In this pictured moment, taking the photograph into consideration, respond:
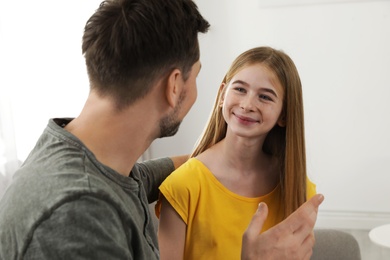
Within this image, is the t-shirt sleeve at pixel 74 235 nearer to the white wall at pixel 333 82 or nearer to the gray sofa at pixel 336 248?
the gray sofa at pixel 336 248

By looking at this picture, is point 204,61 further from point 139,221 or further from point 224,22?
point 139,221

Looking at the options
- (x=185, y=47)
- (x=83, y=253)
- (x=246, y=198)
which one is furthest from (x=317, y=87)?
→ (x=83, y=253)

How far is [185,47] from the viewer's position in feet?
3.56

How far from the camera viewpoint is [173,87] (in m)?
1.09

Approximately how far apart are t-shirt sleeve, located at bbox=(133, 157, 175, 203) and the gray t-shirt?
1.50ft

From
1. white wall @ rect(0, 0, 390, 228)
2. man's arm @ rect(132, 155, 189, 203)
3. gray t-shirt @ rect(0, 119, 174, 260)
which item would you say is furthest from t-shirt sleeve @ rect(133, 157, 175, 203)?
white wall @ rect(0, 0, 390, 228)

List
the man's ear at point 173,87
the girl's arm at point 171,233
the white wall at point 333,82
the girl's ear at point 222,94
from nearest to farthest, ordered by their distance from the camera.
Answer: the man's ear at point 173,87, the girl's arm at point 171,233, the girl's ear at point 222,94, the white wall at point 333,82

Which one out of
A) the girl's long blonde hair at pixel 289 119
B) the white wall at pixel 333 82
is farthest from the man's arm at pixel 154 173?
the white wall at pixel 333 82

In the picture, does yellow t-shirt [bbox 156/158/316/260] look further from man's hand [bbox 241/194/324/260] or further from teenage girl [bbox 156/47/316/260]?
man's hand [bbox 241/194/324/260]

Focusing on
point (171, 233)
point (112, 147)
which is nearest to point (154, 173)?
point (171, 233)

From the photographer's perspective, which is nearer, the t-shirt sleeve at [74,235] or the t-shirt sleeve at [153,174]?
the t-shirt sleeve at [74,235]

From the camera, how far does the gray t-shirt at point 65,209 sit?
85 centimetres

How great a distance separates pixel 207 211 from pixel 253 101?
0.32 m

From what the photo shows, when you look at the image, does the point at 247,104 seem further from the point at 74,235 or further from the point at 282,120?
the point at 74,235
